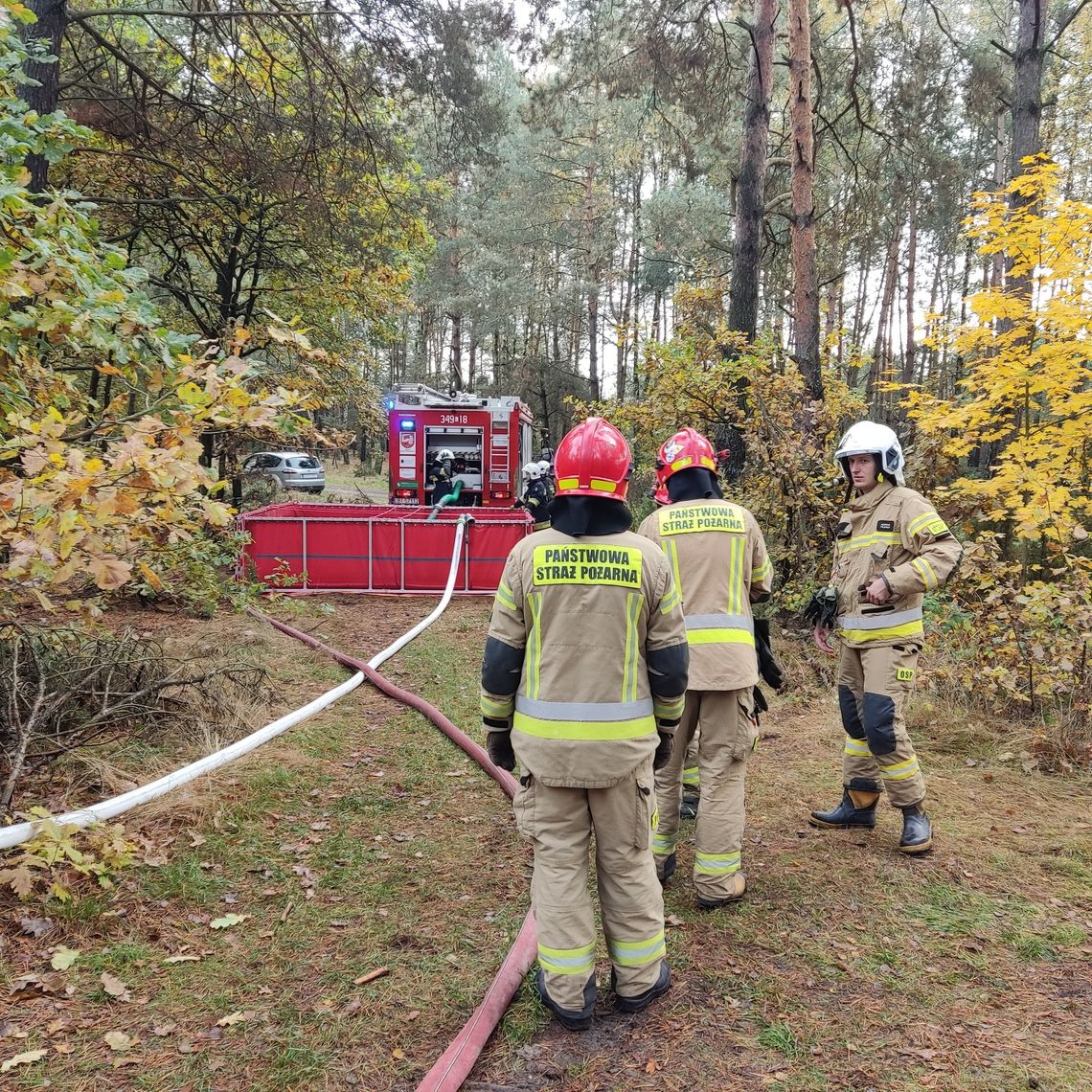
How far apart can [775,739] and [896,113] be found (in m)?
9.76

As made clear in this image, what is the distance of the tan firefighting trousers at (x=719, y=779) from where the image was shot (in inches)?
129

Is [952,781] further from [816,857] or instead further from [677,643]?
[677,643]

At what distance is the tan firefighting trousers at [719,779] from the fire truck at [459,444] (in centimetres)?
1041

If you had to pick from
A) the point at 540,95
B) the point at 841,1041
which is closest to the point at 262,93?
the point at 540,95

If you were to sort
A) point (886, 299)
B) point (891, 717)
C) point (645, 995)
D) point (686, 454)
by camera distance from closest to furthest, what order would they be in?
point (645, 995), point (686, 454), point (891, 717), point (886, 299)

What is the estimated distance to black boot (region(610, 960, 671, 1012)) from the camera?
262 cm

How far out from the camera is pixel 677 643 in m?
2.57

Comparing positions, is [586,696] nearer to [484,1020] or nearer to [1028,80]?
[484,1020]

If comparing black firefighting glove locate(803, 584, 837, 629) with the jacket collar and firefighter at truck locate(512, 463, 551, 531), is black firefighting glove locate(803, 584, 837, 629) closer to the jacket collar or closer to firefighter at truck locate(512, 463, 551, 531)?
the jacket collar

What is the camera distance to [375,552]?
10203 mm

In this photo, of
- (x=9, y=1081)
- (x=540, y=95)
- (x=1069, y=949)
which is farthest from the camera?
(x=540, y=95)

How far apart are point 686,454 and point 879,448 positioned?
1032 millimetres

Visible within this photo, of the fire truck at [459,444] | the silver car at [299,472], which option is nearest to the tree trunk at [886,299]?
the fire truck at [459,444]

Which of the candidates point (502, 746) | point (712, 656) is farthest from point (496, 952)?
point (712, 656)
